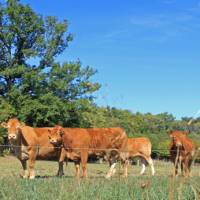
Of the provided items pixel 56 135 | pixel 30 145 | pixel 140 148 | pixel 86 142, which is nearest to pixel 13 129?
pixel 30 145

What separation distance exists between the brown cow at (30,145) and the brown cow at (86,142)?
384 mm

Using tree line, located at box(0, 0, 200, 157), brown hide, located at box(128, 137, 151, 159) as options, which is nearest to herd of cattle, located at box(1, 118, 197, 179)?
brown hide, located at box(128, 137, 151, 159)

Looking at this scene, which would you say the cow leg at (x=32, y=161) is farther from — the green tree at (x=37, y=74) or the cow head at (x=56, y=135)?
the green tree at (x=37, y=74)

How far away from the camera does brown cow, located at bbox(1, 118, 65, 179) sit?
14.9m

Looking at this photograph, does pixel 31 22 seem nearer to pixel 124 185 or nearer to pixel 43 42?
pixel 43 42

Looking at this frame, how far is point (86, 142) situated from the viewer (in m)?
15.9

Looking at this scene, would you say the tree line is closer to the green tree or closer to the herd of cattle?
the green tree

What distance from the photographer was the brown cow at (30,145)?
14.9m

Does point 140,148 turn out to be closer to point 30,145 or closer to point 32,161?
point 30,145

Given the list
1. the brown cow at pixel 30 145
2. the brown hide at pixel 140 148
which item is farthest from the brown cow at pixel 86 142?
the brown hide at pixel 140 148

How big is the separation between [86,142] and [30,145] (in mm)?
1708

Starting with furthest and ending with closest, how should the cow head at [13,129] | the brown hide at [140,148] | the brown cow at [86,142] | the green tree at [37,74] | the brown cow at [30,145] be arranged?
A: the green tree at [37,74] < the brown hide at [140,148] < the brown cow at [86,142] < the brown cow at [30,145] < the cow head at [13,129]

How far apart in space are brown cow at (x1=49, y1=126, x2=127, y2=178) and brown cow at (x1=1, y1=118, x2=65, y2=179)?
0.38 metres

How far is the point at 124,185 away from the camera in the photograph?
26.5 feet
